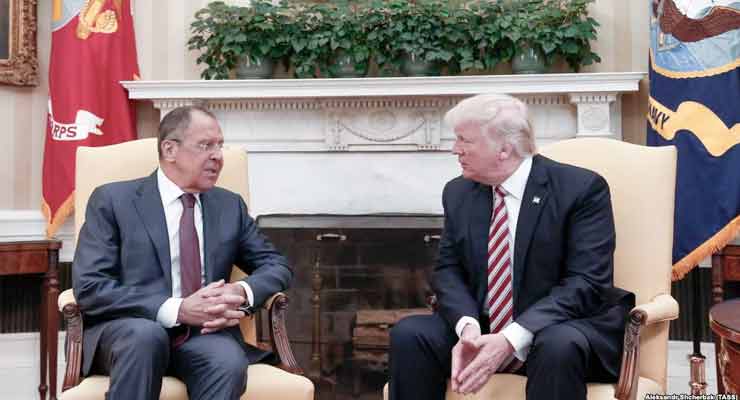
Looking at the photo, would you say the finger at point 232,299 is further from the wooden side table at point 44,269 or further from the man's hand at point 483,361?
the wooden side table at point 44,269

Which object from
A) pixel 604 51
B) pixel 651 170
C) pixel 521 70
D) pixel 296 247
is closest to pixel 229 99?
pixel 296 247

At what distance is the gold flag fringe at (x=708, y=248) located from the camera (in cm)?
299

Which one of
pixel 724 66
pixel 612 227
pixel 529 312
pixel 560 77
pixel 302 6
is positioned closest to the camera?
pixel 529 312

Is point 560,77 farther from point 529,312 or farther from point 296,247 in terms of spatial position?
point 529,312

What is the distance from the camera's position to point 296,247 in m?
3.75

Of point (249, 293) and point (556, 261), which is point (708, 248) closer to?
point (556, 261)

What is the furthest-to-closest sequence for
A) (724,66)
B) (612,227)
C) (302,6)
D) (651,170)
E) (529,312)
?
(302,6) → (724,66) → (651,170) → (612,227) → (529,312)

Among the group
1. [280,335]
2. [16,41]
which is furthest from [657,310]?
[16,41]

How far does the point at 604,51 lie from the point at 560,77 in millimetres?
484

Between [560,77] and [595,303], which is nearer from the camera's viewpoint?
[595,303]

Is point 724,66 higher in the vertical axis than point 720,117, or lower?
higher

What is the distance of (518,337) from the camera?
172 cm

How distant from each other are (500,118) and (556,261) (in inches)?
17.5

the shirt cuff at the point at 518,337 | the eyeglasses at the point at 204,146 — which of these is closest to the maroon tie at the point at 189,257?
the eyeglasses at the point at 204,146
